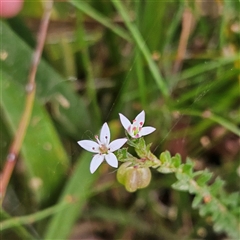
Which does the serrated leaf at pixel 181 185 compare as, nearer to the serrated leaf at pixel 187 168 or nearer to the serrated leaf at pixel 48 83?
the serrated leaf at pixel 187 168

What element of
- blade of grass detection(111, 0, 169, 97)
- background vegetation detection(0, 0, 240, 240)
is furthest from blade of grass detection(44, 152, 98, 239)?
blade of grass detection(111, 0, 169, 97)

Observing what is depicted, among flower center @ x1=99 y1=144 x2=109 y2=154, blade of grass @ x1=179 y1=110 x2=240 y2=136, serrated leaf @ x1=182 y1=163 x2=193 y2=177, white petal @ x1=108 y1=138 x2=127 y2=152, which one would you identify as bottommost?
white petal @ x1=108 y1=138 x2=127 y2=152

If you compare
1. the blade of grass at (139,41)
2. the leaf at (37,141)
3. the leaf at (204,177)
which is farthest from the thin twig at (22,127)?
the leaf at (204,177)

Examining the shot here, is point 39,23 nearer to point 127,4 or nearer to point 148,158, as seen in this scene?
→ point 127,4

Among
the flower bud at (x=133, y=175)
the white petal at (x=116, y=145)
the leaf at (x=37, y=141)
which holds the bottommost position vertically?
the flower bud at (x=133, y=175)

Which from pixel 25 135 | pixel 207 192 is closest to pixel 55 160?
pixel 25 135

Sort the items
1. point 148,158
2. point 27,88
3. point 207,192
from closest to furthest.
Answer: point 148,158
point 207,192
point 27,88

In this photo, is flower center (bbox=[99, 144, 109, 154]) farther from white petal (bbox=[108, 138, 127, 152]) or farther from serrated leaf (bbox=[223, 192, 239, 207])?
serrated leaf (bbox=[223, 192, 239, 207])
